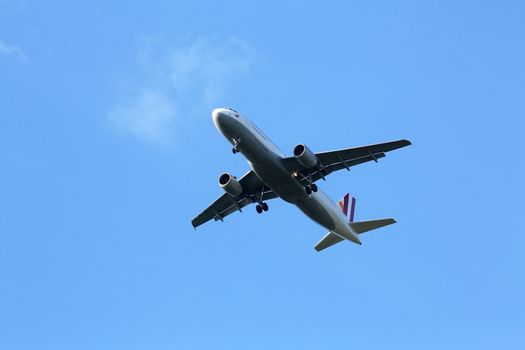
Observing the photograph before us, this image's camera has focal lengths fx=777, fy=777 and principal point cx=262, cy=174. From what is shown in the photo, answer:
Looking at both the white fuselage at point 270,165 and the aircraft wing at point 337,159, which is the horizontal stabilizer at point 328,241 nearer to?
the white fuselage at point 270,165

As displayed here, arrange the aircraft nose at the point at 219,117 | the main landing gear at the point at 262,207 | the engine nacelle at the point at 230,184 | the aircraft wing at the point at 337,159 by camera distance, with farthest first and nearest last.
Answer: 1. the main landing gear at the point at 262,207
2. the engine nacelle at the point at 230,184
3. the aircraft wing at the point at 337,159
4. the aircraft nose at the point at 219,117

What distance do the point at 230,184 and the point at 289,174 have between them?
456cm

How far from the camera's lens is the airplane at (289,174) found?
45906 mm

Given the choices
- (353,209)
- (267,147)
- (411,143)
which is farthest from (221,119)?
(353,209)

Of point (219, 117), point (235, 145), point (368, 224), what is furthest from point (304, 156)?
point (368, 224)

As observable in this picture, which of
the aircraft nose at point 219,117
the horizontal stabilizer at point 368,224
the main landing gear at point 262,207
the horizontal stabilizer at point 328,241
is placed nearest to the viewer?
the aircraft nose at point 219,117

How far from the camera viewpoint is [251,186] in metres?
51.9

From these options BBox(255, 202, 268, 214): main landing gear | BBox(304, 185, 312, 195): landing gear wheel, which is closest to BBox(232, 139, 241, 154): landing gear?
BBox(304, 185, 312, 195): landing gear wheel

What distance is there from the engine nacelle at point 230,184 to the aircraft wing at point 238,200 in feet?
3.48

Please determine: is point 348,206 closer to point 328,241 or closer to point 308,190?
point 328,241

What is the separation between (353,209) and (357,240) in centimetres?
330

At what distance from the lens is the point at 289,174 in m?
47.2

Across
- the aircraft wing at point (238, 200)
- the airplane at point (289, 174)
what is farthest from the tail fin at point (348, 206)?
the aircraft wing at point (238, 200)

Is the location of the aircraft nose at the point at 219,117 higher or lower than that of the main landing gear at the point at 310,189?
higher
